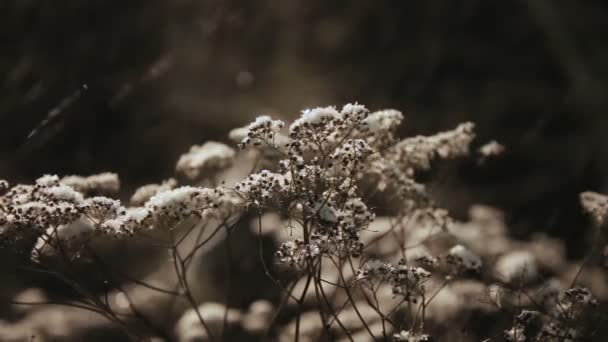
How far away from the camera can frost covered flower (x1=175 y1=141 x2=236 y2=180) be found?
15.2ft

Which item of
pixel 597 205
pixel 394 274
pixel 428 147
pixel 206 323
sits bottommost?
pixel 394 274

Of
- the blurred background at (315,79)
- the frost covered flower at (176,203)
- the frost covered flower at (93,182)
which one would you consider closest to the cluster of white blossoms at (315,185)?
the frost covered flower at (176,203)

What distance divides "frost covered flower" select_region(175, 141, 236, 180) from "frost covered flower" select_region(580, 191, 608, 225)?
2.69 m

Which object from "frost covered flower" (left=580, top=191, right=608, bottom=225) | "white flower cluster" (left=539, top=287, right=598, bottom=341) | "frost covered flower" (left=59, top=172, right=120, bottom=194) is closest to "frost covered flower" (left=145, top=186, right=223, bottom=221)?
"frost covered flower" (left=59, top=172, right=120, bottom=194)

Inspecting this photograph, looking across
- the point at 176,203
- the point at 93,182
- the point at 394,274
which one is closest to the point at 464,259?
the point at 394,274

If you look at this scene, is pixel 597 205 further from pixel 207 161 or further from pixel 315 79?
pixel 315 79

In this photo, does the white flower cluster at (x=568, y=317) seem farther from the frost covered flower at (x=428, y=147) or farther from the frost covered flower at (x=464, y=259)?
the frost covered flower at (x=428, y=147)

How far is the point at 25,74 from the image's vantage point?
9.26 meters

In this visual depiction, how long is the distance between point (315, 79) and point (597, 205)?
7.95m

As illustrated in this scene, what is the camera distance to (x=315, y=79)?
11812 mm

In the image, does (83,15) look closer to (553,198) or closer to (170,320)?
(170,320)

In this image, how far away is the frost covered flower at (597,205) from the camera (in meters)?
4.34

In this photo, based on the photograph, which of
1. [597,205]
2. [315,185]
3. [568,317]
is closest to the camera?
[315,185]

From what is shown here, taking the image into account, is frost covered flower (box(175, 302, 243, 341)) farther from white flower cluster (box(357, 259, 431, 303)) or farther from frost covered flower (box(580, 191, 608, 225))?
frost covered flower (box(580, 191, 608, 225))
